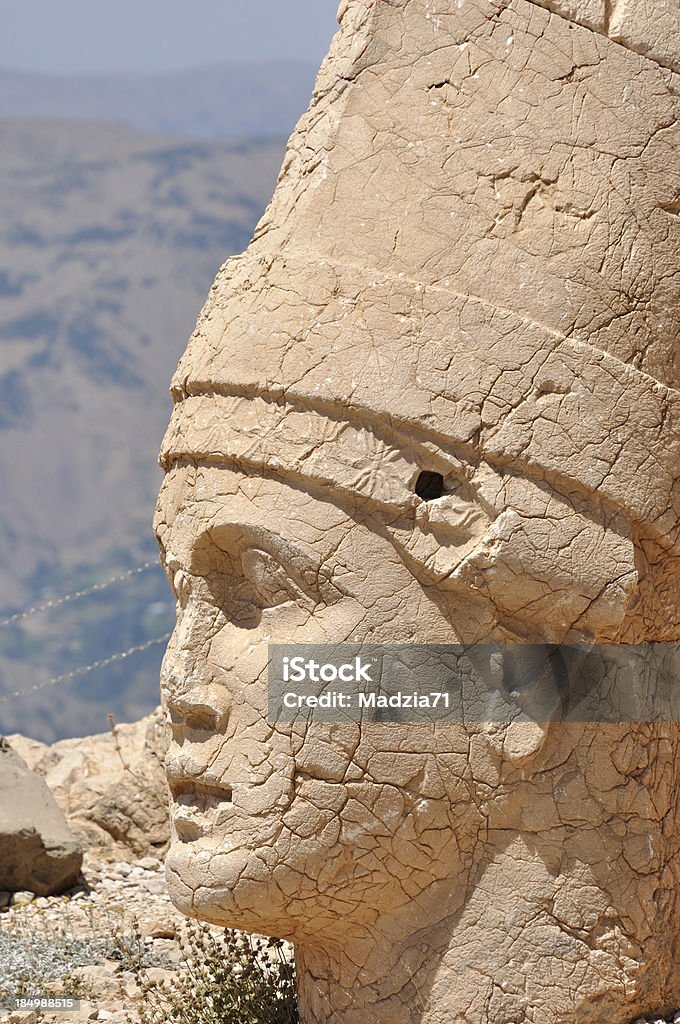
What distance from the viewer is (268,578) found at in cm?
413

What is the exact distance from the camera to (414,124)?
416cm

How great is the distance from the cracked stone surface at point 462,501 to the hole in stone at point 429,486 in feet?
0.14

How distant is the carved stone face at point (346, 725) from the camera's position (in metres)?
3.96

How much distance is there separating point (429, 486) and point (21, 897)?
12.9 feet

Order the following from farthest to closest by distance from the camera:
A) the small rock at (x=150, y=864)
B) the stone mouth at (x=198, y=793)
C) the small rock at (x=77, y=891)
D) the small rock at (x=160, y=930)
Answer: the small rock at (x=150, y=864) < the small rock at (x=77, y=891) < the small rock at (x=160, y=930) < the stone mouth at (x=198, y=793)

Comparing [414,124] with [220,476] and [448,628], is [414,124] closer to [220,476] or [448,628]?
[220,476]

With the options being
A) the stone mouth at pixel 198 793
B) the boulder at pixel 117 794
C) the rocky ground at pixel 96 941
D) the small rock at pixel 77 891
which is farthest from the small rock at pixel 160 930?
the stone mouth at pixel 198 793

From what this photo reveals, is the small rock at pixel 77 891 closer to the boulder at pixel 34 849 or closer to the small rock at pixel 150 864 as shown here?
the boulder at pixel 34 849

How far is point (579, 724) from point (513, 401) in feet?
3.32

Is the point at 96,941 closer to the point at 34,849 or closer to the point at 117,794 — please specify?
the point at 34,849

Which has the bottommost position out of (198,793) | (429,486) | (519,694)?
(198,793)

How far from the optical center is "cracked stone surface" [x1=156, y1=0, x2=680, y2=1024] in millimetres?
3953

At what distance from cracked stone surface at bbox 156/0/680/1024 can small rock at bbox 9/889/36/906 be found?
9.51ft

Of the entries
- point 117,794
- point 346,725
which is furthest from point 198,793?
point 117,794
